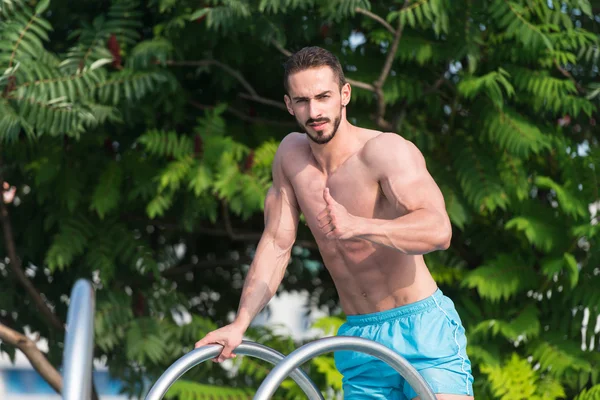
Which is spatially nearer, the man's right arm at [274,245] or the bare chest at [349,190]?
the bare chest at [349,190]

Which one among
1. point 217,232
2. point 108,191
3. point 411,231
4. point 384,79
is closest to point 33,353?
point 108,191

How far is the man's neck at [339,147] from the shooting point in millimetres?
3734

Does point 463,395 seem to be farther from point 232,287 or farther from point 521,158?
point 232,287

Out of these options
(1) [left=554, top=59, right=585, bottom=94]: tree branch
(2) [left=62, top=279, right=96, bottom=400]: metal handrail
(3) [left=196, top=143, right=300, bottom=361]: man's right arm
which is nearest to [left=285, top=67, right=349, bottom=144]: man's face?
(3) [left=196, top=143, right=300, bottom=361]: man's right arm

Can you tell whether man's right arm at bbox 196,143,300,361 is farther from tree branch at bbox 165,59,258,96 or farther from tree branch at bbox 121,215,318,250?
tree branch at bbox 121,215,318,250

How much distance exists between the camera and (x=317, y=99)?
→ 3.52 m

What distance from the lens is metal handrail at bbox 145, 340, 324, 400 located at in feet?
10.1

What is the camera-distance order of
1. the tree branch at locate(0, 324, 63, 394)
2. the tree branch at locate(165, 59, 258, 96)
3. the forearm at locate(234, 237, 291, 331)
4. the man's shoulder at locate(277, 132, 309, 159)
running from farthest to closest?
the tree branch at locate(165, 59, 258, 96) < the tree branch at locate(0, 324, 63, 394) < the man's shoulder at locate(277, 132, 309, 159) < the forearm at locate(234, 237, 291, 331)

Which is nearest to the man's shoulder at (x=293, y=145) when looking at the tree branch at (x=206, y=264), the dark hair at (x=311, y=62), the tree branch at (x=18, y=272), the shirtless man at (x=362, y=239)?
the shirtless man at (x=362, y=239)

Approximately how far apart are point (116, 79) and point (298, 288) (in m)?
→ 2.38

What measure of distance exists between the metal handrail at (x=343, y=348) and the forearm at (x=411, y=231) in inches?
15.1

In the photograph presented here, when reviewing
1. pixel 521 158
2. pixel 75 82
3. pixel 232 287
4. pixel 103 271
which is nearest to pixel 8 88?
pixel 75 82

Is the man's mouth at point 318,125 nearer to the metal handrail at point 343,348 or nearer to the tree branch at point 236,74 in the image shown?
the metal handrail at point 343,348

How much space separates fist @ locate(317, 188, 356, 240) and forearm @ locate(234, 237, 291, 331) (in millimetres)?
705
